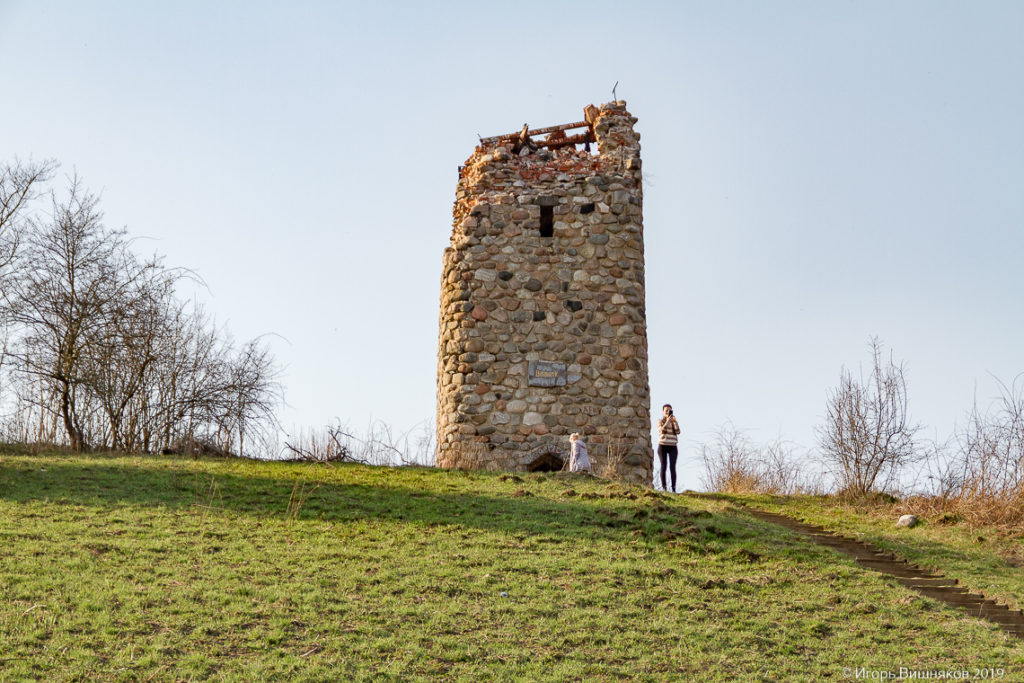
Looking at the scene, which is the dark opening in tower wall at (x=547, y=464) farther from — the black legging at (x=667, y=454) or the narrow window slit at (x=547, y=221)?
the narrow window slit at (x=547, y=221)

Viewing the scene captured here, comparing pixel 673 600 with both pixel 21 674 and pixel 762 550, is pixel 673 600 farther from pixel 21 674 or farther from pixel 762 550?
pixel 21 674

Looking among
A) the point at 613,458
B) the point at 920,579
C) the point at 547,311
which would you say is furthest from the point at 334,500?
the point at 920,579

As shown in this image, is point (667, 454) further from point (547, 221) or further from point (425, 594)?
point (425, 594)

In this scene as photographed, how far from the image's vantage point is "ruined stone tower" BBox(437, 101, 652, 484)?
15258 mm

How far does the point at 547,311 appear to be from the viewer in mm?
15633

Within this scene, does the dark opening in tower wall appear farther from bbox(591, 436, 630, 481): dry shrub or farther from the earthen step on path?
the earthen step on path

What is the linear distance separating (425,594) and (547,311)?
8166 millimetres

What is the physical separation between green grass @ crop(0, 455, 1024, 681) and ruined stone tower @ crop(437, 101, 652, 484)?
3.67m

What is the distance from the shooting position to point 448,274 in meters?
16.4

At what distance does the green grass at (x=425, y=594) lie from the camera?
6699mm

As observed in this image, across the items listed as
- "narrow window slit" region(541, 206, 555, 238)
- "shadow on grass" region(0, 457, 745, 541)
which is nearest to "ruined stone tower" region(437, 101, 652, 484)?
"narrow window slit" region(541, 206, 555, 238)
